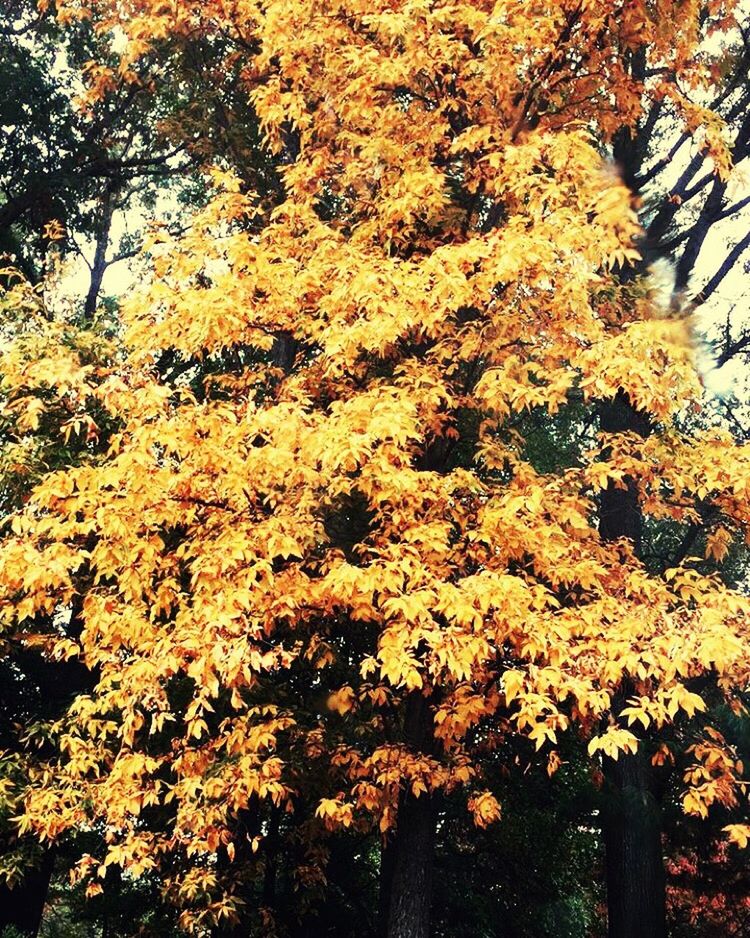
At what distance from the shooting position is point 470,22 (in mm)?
8359

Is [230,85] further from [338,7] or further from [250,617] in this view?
[250,617]

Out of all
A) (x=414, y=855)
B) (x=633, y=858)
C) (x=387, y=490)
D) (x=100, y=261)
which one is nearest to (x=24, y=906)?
(x=414, y=855)

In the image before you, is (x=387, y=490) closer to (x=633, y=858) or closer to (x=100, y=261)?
(x=633, y=858)

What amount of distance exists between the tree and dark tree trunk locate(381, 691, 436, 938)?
4cm

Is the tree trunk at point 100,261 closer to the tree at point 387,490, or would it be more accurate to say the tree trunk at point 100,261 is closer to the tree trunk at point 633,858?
the tree at point 387,490

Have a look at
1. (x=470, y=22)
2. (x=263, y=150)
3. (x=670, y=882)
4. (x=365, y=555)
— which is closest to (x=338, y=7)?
(x=470, y=22)

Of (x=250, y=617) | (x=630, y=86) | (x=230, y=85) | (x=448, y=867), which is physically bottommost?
(x=448, y=867)

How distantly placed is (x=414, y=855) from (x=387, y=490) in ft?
13.5

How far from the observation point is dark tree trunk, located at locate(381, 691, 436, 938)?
8.83 m

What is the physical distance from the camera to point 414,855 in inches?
355

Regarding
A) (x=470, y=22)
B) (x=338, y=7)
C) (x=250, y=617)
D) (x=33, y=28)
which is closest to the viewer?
(x=250, y=617)

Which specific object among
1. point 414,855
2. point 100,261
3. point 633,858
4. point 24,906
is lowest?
point 24,906

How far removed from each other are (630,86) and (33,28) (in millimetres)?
10660

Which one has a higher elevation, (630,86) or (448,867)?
(630,86)
